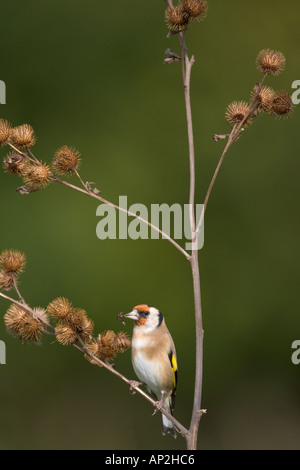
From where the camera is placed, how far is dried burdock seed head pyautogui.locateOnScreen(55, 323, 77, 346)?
1.59m

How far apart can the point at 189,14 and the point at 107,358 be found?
92 centimetres

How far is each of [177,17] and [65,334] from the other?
2.86 feet

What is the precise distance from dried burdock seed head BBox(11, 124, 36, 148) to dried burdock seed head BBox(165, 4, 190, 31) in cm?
47

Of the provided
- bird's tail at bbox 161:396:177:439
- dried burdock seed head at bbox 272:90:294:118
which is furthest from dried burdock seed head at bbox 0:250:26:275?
bird's tail at bbox 161:396:177:439

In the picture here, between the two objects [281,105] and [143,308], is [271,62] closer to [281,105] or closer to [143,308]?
[281,105]

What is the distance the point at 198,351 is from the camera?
1.46 m

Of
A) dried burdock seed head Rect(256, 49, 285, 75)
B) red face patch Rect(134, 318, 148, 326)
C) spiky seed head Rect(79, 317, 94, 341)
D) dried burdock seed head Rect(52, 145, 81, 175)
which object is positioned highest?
dried burdock seed head Rect(256, 49, 285, 75)

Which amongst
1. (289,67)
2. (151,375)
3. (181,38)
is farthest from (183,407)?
(181,38)

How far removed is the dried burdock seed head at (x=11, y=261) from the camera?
1719mm

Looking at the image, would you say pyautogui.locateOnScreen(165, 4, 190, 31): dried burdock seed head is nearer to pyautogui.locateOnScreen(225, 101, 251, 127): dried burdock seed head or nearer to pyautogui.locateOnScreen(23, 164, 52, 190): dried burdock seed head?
pyautogui.locateOnScreen(225, 101, 251, 127): dried burdock seed head

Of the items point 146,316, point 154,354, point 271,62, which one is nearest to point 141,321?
point 146,316

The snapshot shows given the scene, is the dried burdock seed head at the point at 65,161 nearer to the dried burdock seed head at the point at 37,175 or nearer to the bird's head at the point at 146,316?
the dried burdock seed head at the point at 37,175

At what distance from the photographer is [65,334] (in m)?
1.60

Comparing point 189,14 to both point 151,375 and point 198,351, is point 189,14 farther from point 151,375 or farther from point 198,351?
point 151,375
